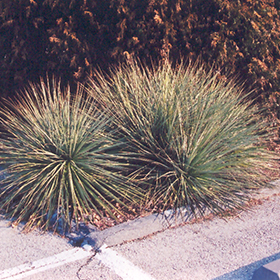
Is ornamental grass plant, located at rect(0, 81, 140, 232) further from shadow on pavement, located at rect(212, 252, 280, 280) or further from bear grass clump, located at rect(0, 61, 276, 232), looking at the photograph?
shadow on pavement, located at rect(212, 252, 280, 280)

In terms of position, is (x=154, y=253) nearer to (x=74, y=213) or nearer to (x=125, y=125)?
(x=74, y=213)

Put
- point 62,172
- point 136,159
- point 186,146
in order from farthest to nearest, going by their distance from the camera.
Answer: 1. point 136,159
2. point 186,146
3. point 62,172

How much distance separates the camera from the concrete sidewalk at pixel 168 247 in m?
3.35

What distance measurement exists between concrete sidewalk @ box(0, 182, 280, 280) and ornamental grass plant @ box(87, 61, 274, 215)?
32 centimetres

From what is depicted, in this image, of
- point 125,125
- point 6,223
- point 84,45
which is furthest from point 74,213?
point 84,45

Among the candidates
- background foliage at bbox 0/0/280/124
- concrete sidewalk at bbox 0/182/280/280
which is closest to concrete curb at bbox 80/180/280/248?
concrete sidewalk at bbox 0/182/280/280

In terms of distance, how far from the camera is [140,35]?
6215mm

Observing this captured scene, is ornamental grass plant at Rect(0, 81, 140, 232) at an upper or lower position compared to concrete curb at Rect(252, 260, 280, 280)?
lower

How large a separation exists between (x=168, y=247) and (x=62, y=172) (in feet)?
4.65

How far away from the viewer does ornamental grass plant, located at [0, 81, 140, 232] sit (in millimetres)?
4176

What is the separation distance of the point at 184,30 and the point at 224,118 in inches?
80.2

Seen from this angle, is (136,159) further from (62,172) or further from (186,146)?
(62,172)

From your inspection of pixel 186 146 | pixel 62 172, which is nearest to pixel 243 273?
pixel 186 146

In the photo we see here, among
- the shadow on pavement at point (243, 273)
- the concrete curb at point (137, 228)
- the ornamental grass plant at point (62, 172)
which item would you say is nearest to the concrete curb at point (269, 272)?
the shadow on pavement at point (243, 273)
